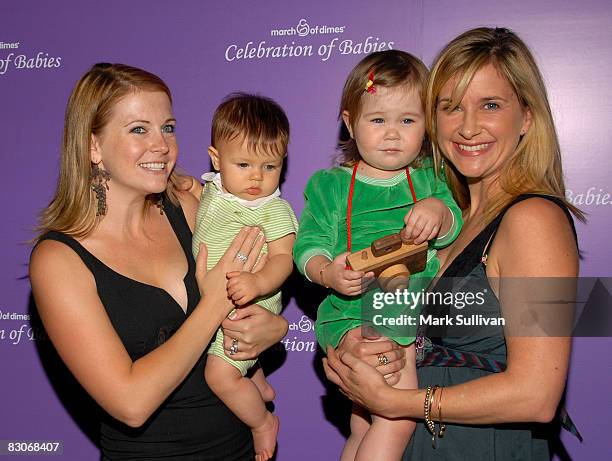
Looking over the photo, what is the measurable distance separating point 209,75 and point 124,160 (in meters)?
1.11

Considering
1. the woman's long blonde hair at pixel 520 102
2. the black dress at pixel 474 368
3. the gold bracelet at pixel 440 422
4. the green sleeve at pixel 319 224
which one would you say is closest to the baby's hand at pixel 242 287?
the green sleeve at pixel 319 224

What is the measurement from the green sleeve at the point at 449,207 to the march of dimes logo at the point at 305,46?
97 centimetres

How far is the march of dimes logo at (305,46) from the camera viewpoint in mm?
3143

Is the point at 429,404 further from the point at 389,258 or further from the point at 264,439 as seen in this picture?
the point at 264,439

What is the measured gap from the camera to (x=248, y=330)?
7.89ft

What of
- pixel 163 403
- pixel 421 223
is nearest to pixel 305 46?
pixel 421 223

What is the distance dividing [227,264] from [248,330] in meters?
0.25

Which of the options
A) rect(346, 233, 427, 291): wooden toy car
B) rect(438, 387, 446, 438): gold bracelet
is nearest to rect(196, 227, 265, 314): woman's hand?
rect(346, 233, 427, 291): wooden toy car

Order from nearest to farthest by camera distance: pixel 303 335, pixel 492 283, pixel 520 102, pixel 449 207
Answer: pixel 492 283, pixel 520 102, pixel 449 207, pixel 303 335

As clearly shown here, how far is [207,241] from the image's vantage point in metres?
2.48

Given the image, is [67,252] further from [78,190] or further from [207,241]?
[207,241]

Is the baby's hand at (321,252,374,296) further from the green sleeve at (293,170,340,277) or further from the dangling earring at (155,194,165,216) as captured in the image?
the dangling earring at (155,194,165,216)

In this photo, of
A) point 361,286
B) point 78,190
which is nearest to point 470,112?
point 361,286

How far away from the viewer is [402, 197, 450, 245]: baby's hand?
7.13 ft
